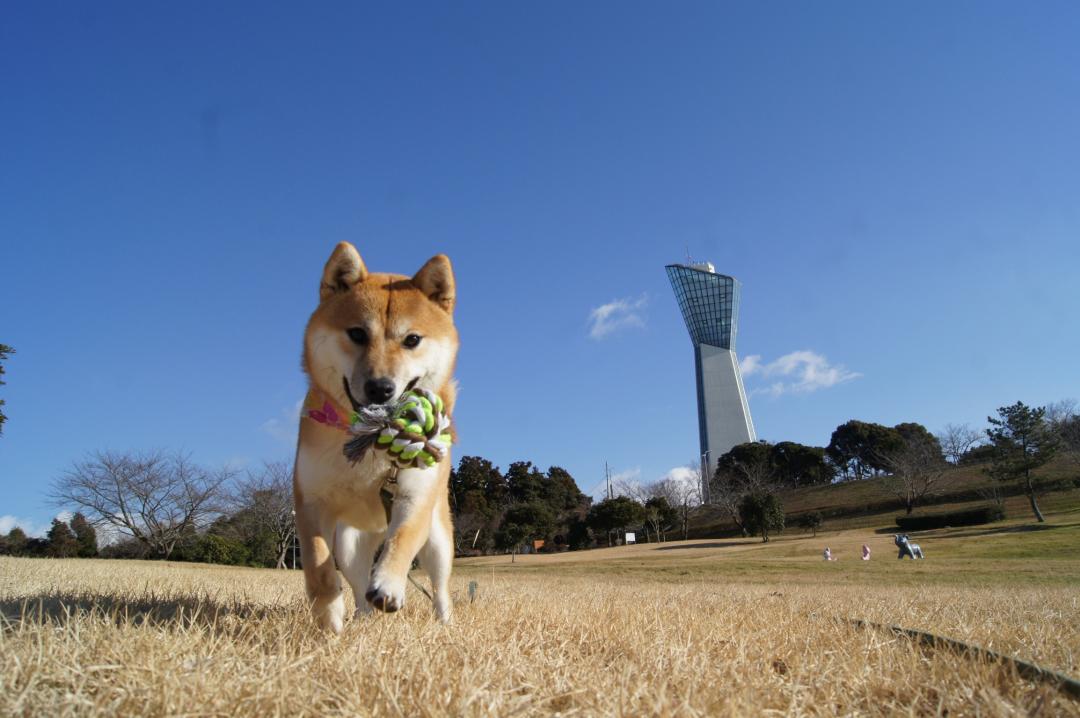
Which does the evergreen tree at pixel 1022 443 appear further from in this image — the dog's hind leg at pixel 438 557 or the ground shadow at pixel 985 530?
the dog's hind leg at pixel 438 557

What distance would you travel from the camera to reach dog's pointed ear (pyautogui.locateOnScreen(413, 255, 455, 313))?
3770 millimetres

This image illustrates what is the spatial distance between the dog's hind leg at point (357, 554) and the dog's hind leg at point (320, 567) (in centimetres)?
→ 43

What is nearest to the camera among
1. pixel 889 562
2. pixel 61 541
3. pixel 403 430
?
pixel 403 430

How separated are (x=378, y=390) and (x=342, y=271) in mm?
943

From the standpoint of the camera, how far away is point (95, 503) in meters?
38.3

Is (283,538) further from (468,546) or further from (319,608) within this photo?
(319,608)

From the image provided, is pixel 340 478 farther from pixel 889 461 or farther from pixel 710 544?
pixel 889 461

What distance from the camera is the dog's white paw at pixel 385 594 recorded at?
9.06 feet

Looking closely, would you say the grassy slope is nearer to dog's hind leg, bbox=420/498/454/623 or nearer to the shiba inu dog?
dog's hind leg, bbox=420/498/454/623

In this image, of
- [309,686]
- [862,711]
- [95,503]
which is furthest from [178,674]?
[95,503]

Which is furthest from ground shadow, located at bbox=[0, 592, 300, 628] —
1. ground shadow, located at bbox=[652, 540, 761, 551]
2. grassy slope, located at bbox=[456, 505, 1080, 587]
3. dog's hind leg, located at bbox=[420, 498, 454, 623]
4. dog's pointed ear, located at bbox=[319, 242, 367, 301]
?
ground shadow, located at bbox=[652, 540, 761, 551]

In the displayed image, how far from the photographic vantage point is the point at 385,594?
2.78 metres

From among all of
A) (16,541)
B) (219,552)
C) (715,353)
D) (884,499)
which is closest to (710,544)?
(884,499)

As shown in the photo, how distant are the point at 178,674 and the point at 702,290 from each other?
109298 millimetres
